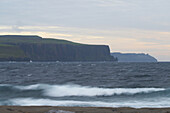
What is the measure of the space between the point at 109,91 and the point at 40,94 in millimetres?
7114

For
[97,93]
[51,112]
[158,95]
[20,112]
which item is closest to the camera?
[51,112]

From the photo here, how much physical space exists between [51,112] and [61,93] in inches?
639

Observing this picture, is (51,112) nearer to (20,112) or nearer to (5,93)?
(20,112)

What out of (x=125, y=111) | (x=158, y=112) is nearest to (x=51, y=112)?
(x=125, y=111)

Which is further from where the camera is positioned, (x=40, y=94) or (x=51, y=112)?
(x=40, y=94)

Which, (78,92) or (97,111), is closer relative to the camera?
(97,111)

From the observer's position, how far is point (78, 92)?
2997cm

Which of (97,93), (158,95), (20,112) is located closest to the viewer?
(20,112)

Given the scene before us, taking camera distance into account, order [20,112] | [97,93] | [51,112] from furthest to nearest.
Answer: [97,93] < [20,112] < [51,112]

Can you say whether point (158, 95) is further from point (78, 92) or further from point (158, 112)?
point (158, 112)

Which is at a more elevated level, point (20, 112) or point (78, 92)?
point (20, 112)

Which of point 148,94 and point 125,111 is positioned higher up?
point 125,111

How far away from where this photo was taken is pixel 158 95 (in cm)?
2691

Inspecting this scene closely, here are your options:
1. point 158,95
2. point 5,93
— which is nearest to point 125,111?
point 158,95
